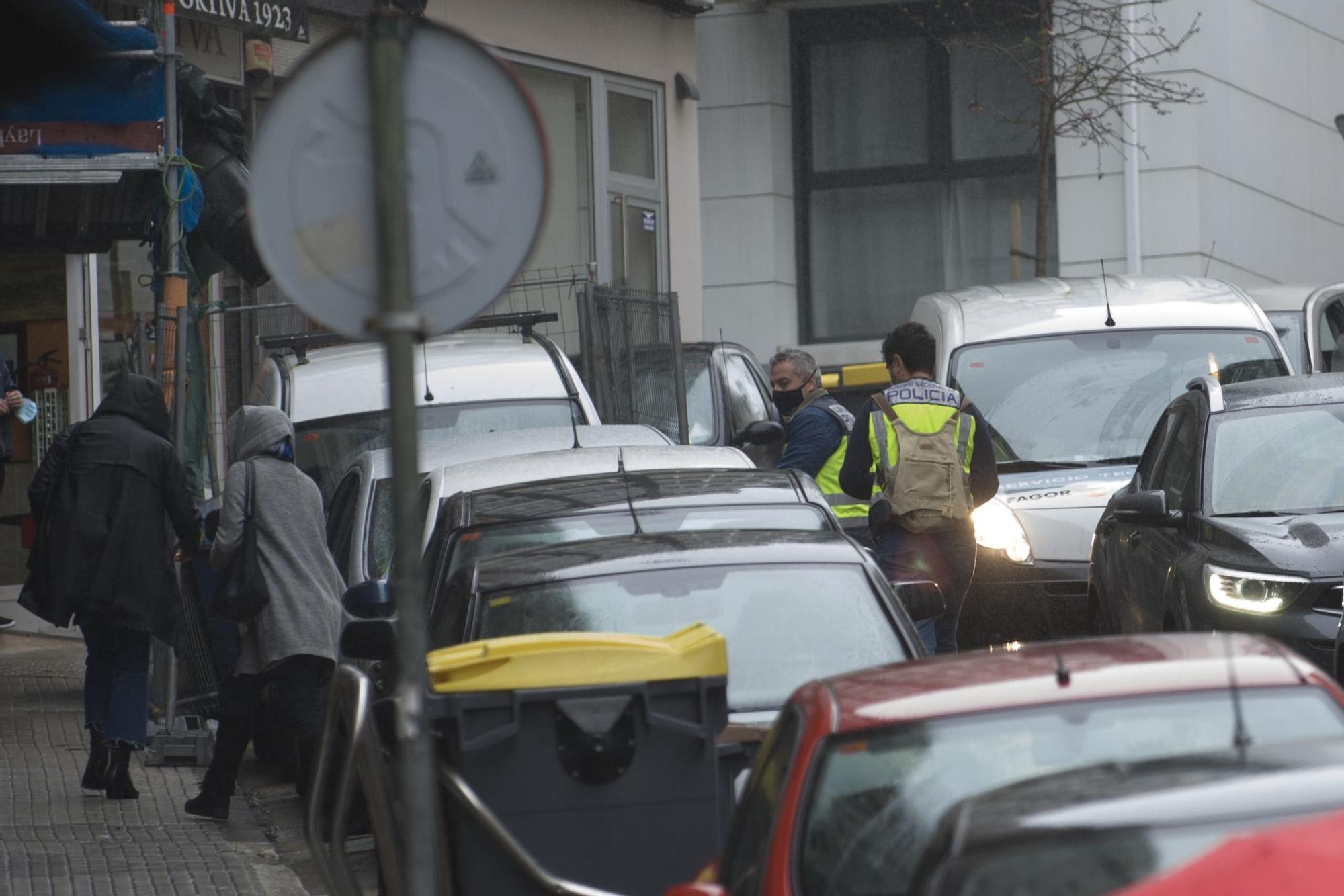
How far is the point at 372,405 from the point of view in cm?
1205

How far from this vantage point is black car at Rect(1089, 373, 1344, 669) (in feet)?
29.0

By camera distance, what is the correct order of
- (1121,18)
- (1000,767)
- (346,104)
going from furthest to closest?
(1121,18), (346,104), (1000,767)

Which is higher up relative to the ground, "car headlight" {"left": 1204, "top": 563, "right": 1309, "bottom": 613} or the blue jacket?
the blue jacket

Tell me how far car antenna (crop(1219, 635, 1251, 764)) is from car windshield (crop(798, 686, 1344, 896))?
0.02 metres

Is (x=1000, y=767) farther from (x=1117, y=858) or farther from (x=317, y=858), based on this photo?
(x=317, y=858)

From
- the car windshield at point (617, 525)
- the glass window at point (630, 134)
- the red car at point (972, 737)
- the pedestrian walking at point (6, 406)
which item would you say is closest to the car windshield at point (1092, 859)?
the red car at point (972, 737)

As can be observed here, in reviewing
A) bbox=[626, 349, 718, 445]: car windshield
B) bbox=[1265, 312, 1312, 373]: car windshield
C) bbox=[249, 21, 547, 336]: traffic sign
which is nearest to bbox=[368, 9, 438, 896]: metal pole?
bbox=[249, 21, 547, 336]: traffic sign

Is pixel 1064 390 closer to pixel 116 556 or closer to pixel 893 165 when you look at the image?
pixel 116 556

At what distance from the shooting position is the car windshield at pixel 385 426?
1184 cm

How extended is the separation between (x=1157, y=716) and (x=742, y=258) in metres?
27.2

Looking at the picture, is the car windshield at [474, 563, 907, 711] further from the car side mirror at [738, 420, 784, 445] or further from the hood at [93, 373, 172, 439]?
the car side mirror at [738, 420, 784, 445]

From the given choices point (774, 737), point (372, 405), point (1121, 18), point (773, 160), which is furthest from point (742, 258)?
point (774, 737)

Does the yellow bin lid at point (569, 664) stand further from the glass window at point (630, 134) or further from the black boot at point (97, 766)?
the glass window at point (630, 134)

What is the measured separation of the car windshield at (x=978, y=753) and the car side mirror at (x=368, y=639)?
3.26 meters
